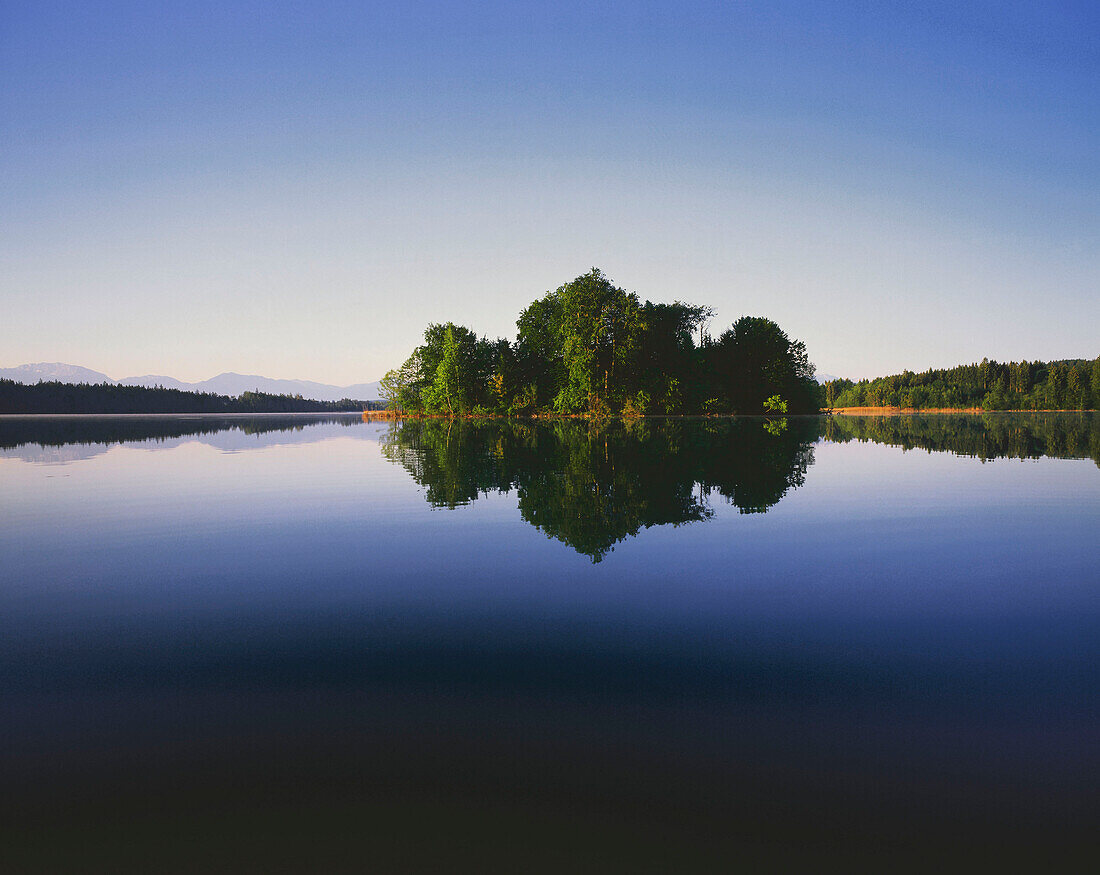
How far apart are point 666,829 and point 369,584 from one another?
6.61 m

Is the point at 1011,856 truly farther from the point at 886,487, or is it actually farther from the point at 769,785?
the point at 886,487

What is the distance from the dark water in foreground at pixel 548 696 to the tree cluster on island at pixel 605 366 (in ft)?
265

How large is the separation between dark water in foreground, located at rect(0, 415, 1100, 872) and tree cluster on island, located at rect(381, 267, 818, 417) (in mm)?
80862

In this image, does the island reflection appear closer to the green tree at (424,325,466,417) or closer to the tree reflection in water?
the tree reflection in water

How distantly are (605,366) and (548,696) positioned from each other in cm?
9051

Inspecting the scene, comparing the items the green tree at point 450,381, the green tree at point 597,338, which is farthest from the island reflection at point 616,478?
the green tree at point 450,381

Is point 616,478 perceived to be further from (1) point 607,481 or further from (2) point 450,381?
(2) point 450,381

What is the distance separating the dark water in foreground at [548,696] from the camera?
4.01m

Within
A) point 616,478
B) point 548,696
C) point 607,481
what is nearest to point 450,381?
point 616,478

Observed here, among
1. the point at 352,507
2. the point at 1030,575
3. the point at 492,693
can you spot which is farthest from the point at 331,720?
the point at 352,507

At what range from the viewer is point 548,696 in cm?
571

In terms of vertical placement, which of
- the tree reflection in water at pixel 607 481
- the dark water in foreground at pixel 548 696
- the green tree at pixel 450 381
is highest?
the green tree at pixel 450 381

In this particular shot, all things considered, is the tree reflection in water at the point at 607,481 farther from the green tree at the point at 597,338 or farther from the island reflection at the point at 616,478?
the green tree at the point at 597,338

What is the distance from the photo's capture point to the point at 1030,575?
393 inches
